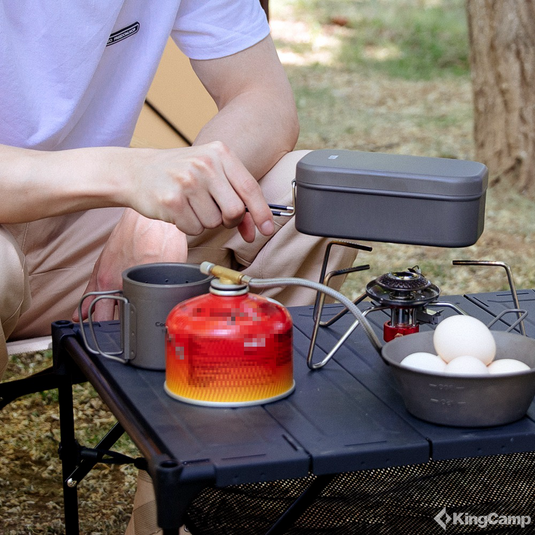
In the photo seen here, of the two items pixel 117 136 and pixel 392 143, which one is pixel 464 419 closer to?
pixel 117 136

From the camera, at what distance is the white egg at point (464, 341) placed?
95 cm

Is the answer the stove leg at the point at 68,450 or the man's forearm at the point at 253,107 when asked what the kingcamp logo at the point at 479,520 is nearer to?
the stove leg at the point at 68,450

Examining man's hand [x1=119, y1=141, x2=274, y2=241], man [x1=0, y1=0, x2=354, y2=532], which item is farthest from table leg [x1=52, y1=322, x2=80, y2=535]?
man's hand [x1=119, y1=141, x2=274, y2=241]

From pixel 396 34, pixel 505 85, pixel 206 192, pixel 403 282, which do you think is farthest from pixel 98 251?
pixel 396 34

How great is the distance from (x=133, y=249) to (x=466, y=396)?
590mm

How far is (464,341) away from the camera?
954 mm

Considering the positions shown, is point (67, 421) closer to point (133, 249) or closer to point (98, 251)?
point (133, 249)

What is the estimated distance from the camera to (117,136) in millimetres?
1616

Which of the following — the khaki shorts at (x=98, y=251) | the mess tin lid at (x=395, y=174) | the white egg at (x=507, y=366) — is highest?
the mess tin lid at (x=395, y=174)

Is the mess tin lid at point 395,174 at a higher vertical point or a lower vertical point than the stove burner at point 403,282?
higher

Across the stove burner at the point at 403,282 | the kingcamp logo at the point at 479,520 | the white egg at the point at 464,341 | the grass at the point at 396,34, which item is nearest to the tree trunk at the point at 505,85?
the grass at the point at 396,34

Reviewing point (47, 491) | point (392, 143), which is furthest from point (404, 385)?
point (392, 143)

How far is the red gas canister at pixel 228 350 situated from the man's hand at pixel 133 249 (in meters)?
0.33

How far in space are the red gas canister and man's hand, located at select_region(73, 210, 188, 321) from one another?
0.33 metres
